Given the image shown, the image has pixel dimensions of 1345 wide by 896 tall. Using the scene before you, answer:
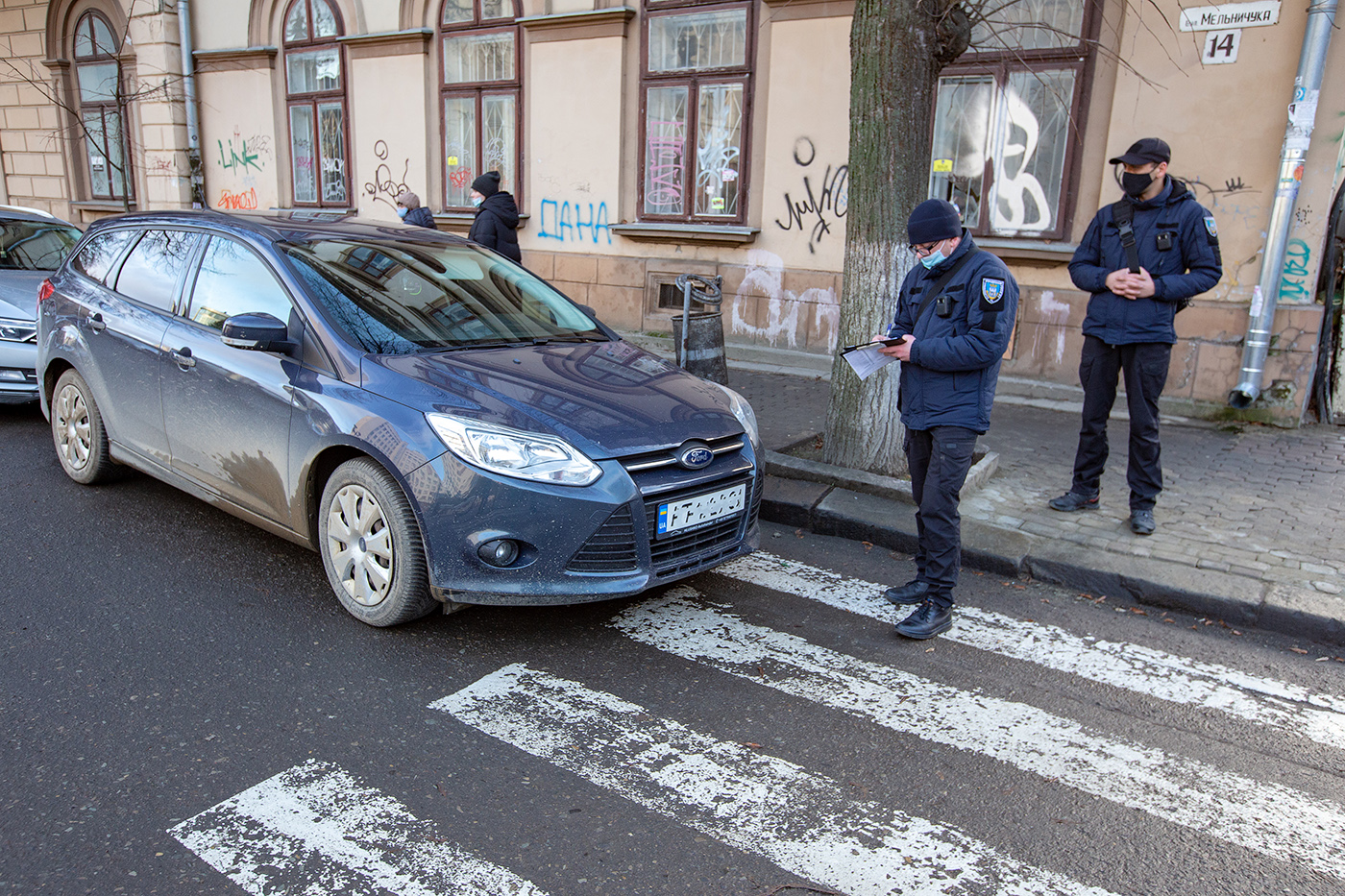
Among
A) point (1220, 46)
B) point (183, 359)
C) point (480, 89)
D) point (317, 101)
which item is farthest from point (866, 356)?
point (317, 101)

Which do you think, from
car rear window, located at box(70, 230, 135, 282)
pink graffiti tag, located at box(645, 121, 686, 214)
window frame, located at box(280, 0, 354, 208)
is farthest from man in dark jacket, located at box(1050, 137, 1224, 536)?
window frame, located at box(280, 0, 354, 208)

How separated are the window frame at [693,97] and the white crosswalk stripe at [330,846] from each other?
8.60 meters

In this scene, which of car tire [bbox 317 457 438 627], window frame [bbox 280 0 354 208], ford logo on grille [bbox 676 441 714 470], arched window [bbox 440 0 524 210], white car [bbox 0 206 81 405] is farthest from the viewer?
window frame [bbox 280 0 354 208]

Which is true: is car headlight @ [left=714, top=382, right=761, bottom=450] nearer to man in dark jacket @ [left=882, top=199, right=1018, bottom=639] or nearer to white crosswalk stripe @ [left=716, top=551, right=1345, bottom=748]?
man in dark jacket @ [left=882, top=199, right=1018, bottom=639]

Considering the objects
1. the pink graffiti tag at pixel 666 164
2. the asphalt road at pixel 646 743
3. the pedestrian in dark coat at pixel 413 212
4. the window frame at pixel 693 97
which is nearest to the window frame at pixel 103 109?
the pedestrian in dark coat at pixel 413 212

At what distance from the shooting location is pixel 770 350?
10.1 metres

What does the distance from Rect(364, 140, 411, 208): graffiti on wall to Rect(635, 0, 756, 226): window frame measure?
3.94m

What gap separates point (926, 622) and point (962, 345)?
1.19 m

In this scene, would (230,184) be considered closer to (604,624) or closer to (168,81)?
(168,81)

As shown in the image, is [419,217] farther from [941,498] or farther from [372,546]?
[941,498]

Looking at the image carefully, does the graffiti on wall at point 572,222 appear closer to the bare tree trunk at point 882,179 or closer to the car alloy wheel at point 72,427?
the bare tree trunk at point 882,179

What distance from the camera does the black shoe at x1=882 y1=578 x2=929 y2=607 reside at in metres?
4.30

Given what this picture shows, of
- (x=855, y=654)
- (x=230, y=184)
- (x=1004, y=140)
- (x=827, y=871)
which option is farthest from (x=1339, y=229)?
(x=230, y=184)

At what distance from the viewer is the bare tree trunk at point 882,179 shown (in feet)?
17.7
